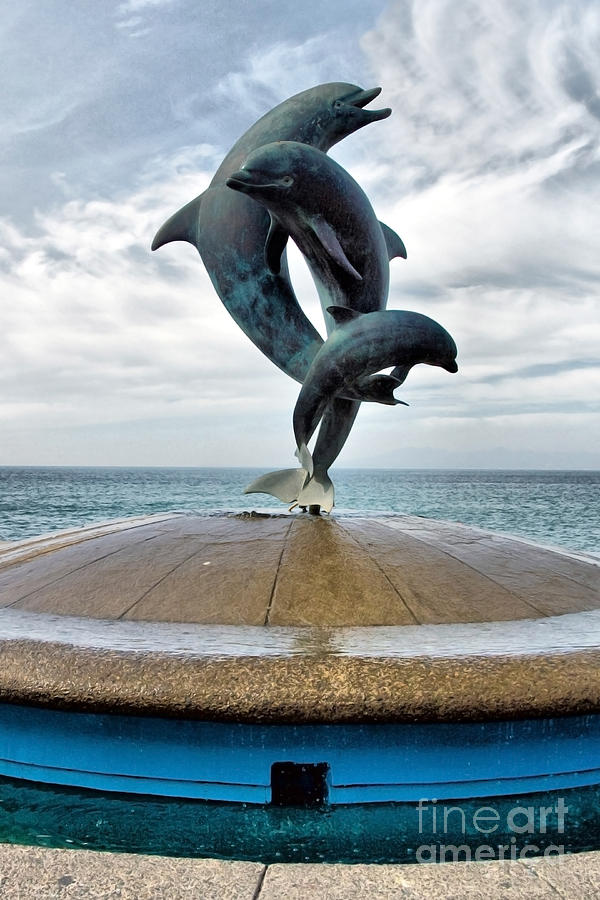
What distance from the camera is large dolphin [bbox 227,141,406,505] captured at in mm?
6051

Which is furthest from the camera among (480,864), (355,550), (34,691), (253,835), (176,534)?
(176,534)

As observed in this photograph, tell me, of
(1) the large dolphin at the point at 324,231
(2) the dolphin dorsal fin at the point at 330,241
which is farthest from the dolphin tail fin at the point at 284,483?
(2) the dolphin dorsal fin at the point at 330,241

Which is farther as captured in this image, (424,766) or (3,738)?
(3,738)

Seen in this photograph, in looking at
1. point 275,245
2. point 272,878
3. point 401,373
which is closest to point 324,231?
point 275,245

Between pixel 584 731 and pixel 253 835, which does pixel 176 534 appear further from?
pixel 584 731

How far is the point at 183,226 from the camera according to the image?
7535 mm

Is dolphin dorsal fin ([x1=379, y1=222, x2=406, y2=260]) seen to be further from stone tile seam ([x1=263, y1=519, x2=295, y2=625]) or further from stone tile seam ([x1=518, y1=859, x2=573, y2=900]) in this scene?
stone tile seam ([x1=518, y1=859, x2=573, y2=900])

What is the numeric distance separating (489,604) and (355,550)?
3.16ft

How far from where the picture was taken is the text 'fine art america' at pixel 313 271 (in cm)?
588

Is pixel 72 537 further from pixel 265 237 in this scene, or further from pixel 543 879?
pixel 543 879

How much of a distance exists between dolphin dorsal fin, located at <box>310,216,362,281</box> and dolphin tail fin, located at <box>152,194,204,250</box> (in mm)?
1727

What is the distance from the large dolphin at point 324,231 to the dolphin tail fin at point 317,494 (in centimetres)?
2

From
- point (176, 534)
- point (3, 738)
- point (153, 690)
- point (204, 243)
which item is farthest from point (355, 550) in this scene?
point (204, 243)

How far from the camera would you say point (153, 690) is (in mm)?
3279
